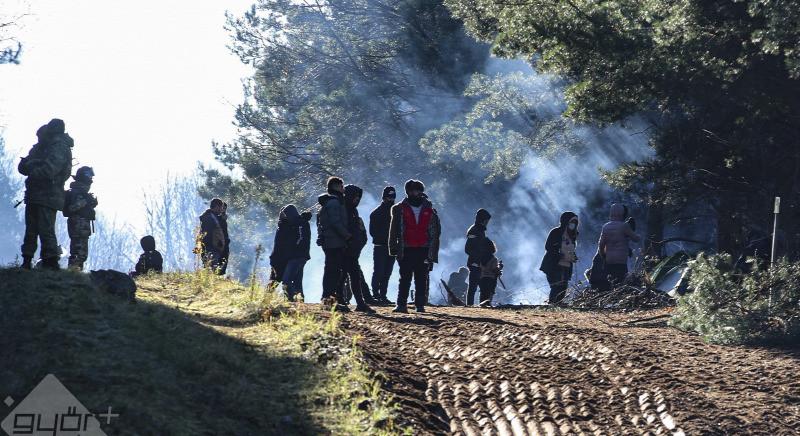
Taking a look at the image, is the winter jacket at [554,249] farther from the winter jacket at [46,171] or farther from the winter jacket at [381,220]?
the winter jacket at [46,171]

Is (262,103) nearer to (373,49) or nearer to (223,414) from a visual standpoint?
(373,49)

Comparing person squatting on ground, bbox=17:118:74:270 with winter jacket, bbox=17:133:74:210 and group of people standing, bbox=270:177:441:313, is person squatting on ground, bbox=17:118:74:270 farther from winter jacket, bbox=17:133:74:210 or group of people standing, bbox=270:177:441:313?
group of people standing, bbox=270:177:441:313

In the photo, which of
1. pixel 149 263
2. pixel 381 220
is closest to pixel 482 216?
pixel 381 220

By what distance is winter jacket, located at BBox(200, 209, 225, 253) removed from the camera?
53.7 ft

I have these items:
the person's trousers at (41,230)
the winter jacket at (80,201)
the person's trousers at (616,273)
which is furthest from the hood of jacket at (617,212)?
the person's trousers at (41,230)

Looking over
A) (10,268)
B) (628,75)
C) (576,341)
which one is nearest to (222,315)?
(10,268)

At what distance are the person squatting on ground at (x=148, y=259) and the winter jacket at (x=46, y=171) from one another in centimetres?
511

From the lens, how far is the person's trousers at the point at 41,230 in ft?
35.9

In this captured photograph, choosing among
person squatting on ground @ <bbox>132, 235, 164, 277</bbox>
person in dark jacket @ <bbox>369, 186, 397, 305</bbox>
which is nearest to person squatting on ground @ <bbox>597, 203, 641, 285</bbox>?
person in dark jacket @ <bbox>369, 186, 397, 305</bbox>

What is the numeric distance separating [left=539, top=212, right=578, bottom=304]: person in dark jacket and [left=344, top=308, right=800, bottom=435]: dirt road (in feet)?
18.4

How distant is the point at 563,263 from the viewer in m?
18.0

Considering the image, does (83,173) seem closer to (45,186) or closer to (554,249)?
(45,186)

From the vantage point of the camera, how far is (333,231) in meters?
12.9

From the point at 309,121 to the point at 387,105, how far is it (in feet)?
8.56
